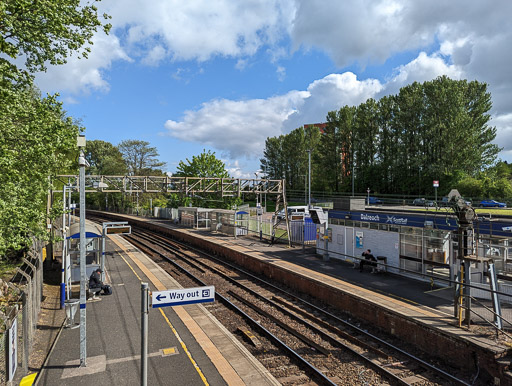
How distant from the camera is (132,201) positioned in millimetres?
68000

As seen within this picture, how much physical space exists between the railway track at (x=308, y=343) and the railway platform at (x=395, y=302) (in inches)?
25.1

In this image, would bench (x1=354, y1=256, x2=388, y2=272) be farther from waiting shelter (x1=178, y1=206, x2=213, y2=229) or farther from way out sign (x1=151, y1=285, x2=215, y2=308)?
waiting shelter (x1=178, y1=206, x2=213, y2=229)

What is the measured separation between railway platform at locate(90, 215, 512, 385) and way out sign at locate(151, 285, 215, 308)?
24.7 feet

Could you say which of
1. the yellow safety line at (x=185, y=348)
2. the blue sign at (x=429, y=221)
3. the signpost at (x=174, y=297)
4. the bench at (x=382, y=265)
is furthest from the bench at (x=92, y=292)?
the blue sign at (x=429, y=221)

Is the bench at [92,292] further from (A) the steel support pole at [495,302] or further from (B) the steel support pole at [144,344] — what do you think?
(A) the steel support pole at [495,302]

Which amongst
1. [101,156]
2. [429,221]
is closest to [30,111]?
[429,221]

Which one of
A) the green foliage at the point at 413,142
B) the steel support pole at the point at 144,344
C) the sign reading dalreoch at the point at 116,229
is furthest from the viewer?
the green foliage at the point at 413,142

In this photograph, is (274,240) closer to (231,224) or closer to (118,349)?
(231,224)

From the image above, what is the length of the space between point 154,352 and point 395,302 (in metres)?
8.32

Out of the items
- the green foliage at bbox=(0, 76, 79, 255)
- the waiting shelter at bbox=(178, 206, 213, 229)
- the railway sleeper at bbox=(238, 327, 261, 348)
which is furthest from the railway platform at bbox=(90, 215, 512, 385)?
the waiting shelter at bbox=(178, 206, 213, 229)

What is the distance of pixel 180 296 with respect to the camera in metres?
5.83

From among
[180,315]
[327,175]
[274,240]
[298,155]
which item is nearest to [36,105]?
[180,315]

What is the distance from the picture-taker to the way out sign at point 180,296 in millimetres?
5680

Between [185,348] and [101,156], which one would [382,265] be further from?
[101,156]
